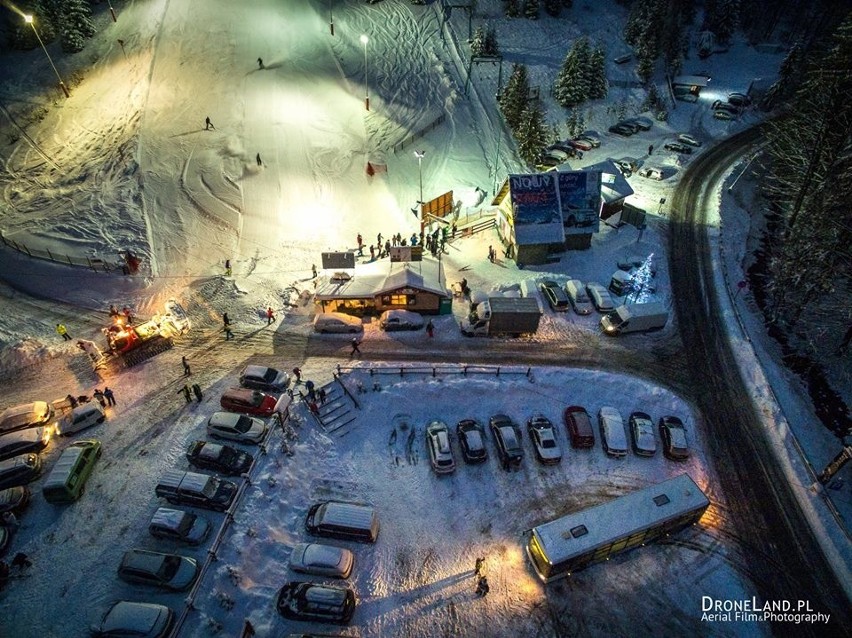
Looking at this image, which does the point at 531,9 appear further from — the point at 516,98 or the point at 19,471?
the point at 19,471

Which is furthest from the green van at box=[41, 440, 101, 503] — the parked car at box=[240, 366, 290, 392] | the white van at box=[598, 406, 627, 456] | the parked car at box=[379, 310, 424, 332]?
the white van at box=[598, 406, 627, 456]

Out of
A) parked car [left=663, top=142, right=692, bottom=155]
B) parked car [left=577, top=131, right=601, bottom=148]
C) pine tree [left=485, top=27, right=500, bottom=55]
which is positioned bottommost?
parked car [left=663, top=142, right=692, bottom=155]

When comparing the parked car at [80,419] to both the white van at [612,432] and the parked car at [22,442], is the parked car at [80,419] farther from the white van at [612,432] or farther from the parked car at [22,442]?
the white van at [612,432]

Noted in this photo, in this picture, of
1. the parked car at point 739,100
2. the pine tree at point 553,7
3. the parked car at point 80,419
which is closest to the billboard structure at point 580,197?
the parked car at point 80,419

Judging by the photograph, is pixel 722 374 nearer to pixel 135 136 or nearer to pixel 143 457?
pixel 143 457

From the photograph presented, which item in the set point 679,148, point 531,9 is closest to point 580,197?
point 679,148

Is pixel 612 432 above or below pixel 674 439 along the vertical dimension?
above

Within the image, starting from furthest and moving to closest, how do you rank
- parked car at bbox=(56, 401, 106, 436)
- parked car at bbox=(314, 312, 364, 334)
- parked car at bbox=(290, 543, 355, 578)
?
parked car at bbox=(314, 312, 364, 334) → parked car at bbox=(56, 401, 106, 436) → parked car at bbox=(290, 543, 355, 578)

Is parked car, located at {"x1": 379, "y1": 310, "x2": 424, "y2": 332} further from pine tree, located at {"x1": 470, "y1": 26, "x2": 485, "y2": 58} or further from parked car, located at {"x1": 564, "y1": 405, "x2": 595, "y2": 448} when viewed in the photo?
pine tree, located at {"x1": 470, "y1": 26, "x2": 485, "y2": 58}
